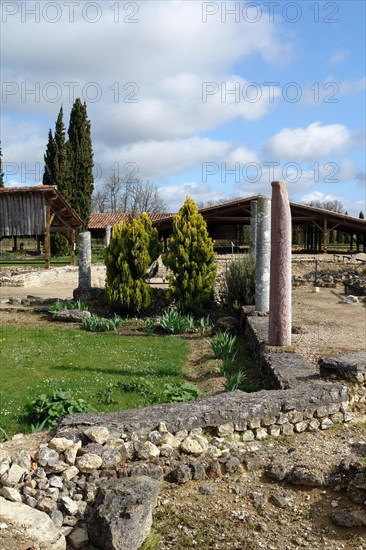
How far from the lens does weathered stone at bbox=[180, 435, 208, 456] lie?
15.3ft

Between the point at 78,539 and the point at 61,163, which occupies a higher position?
the point at 61,163

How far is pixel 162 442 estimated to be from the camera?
4723 mm

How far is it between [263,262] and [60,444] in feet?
28.1

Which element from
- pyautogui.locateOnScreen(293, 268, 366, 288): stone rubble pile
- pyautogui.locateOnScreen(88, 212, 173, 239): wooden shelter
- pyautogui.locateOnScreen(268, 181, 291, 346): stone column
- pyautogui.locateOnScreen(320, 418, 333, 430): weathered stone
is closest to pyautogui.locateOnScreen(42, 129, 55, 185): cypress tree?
pyautogui.locateOnScreen(88, 212, 173, 239): wooden shelter

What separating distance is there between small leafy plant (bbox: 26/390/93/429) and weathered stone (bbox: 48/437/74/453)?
55.5 inches

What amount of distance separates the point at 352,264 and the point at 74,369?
19.0 metres

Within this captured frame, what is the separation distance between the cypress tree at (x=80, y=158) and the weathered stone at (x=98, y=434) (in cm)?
3936

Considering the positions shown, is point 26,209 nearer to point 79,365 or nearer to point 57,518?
point 79,365

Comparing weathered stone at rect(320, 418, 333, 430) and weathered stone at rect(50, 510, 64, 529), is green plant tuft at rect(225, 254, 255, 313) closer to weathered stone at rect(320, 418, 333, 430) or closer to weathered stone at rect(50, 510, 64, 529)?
weathered stone at rect(320, 418, 333, 430)

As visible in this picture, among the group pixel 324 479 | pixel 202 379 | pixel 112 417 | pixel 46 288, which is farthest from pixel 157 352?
pixel 46 288

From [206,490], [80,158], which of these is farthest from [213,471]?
[80,158]

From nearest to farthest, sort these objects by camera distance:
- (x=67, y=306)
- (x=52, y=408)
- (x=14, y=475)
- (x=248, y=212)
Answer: (x=14, y=475), (x=52, y=408), (x=67, y=306), (x=248, y=212)

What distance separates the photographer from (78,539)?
359 cm

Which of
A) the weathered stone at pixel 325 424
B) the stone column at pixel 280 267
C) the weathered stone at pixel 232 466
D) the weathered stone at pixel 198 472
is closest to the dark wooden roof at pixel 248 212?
the stone column at pixel 280 267
